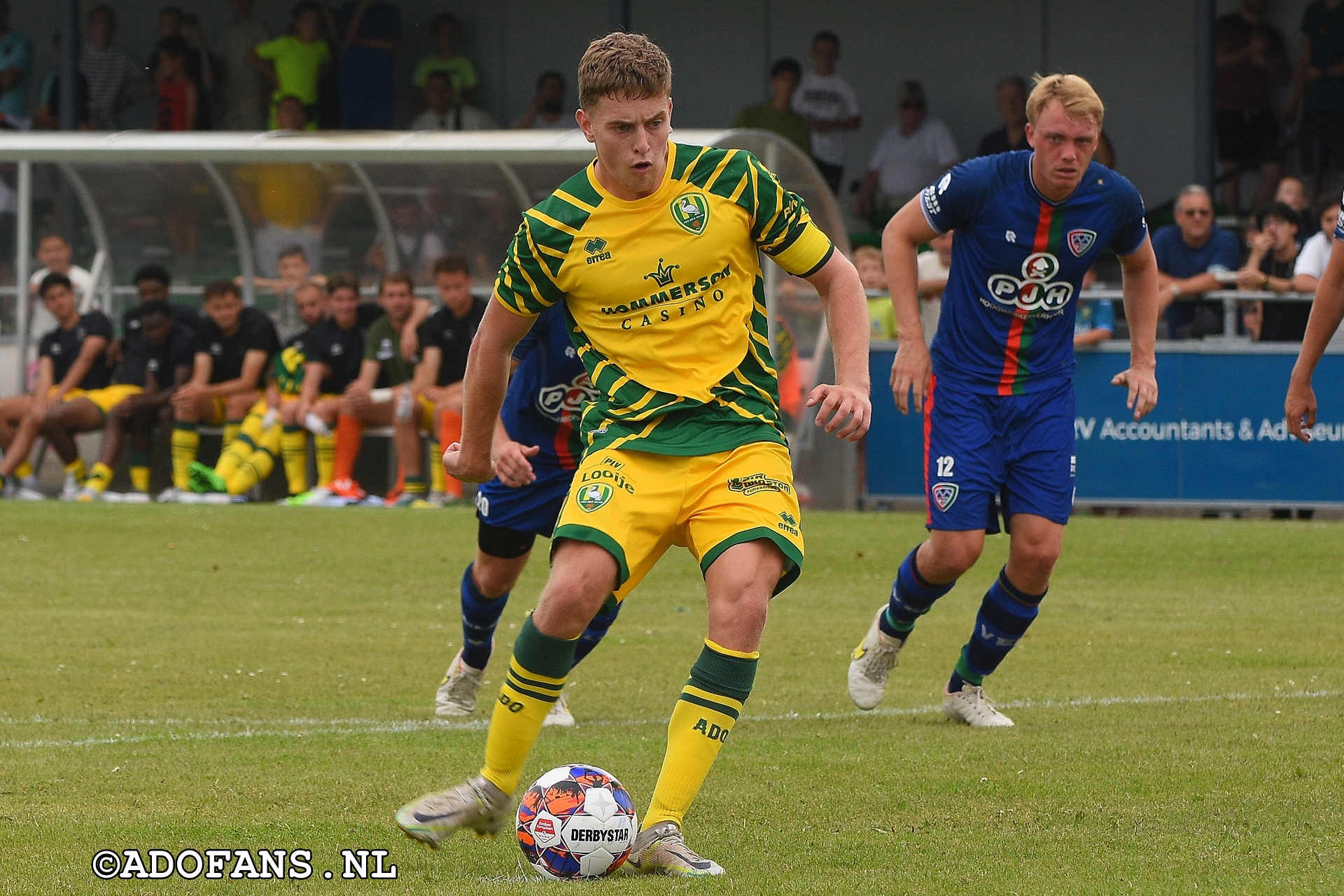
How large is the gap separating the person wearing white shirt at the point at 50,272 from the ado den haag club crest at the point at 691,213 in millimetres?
13778

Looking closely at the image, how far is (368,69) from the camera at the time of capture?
2161 centimetres

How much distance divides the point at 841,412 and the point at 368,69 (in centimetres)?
1779

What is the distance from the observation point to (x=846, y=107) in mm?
20344

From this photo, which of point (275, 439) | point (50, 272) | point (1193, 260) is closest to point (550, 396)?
point (1193, 260)

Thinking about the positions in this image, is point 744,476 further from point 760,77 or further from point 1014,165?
point 760,77

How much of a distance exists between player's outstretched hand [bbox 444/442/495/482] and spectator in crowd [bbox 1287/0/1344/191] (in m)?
14.6

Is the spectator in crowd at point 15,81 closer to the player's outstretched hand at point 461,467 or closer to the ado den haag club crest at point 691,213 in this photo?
the player's outstretched hand at point 461,467

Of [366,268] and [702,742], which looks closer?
[702,742]

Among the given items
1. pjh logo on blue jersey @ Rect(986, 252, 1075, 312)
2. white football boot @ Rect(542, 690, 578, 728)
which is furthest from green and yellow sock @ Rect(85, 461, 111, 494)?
pjh logo on blue jersey @ Rect(986, 252, 1075, 312)

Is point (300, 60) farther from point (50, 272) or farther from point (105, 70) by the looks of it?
point (50, 272)

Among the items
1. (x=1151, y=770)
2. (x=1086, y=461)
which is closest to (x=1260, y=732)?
(x=1151, y=770)

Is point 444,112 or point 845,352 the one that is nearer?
point 845,352

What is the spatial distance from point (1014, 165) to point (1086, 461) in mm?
8090

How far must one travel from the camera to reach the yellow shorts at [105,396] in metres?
17.2
